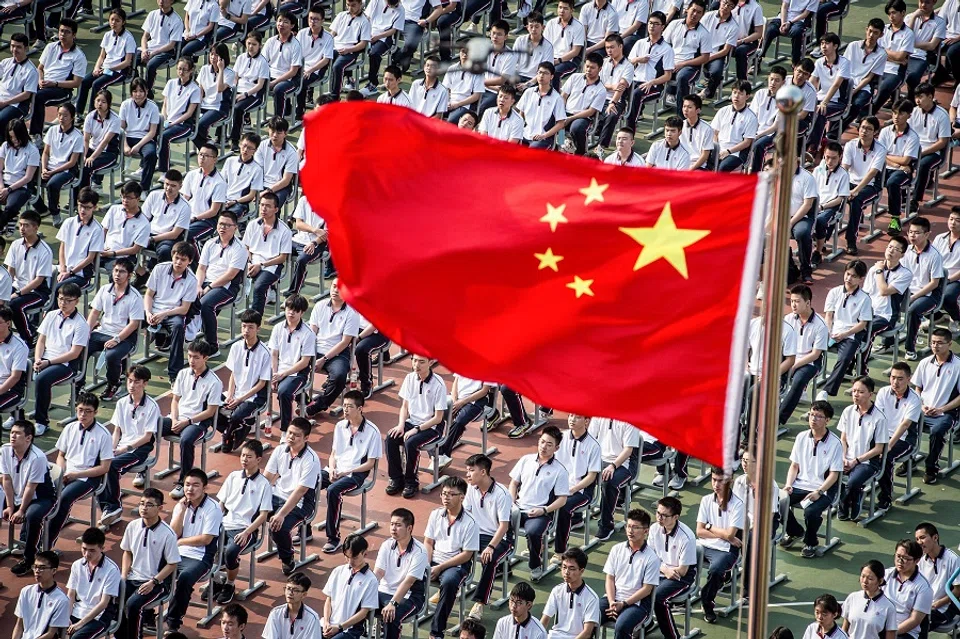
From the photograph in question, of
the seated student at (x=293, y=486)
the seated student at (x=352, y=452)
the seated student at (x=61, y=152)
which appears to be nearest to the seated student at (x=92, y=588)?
the seated student at (x=293, y=486)

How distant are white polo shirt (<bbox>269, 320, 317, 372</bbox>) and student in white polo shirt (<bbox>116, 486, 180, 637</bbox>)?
3.18m

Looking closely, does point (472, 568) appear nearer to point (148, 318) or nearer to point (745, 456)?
point (745, 456)

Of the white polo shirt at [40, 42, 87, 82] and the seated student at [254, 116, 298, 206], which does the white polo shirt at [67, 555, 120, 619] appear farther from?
the white polo shirt at [40, 42, 87, 82]

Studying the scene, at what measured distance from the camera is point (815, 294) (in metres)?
20.7

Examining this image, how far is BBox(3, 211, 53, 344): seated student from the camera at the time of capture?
19.1m

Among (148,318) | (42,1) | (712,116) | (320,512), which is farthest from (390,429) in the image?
(42,1)

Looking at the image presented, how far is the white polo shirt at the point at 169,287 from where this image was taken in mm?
18953

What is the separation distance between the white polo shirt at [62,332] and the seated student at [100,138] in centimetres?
356

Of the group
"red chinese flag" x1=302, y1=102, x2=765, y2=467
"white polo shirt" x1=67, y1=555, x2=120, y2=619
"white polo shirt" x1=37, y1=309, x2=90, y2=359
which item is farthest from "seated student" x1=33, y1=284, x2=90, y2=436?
"red chinese flag" x1=302, y1=102, x2=765, y2=467

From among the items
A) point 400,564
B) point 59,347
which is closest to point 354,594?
point 400,564

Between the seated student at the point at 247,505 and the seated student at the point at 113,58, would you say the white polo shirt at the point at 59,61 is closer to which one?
the seated student at the point at 113,58

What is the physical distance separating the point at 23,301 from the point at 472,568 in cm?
631

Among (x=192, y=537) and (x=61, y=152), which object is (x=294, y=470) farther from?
(x=61, y=152)

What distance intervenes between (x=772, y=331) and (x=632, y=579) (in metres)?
7.92
